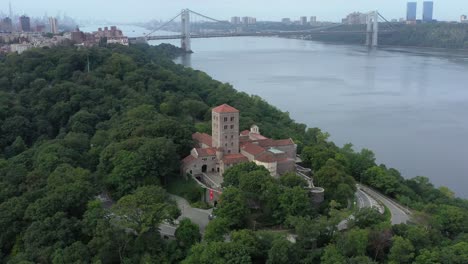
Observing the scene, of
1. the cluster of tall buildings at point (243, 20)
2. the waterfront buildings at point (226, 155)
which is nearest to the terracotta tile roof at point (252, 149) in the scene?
the waterfront buildings at point (226, 155)

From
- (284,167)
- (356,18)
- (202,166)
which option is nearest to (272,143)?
(284,167)

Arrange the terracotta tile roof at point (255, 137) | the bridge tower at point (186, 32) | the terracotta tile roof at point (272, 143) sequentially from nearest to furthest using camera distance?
the terracotta tile roof at point (272, 143)
the terracotta tile roof at point (255, 137)
the bridge tower at point (186, 32)

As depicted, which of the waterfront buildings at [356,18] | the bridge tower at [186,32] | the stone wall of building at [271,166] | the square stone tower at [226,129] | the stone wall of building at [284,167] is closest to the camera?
the stone wall of building at [271,166]

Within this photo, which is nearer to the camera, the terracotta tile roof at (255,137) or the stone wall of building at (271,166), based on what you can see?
the stone wall of building at (271,166)

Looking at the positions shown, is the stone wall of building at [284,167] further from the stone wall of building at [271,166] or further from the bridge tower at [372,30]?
the bridge tower at [372,30]

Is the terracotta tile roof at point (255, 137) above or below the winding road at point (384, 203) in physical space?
above

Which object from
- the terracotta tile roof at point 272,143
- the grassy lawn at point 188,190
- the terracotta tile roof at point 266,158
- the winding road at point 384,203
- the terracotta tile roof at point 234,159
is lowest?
the winding road at point 384,203

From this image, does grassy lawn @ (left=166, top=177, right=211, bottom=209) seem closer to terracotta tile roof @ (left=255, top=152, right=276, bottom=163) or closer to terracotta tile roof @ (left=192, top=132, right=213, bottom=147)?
terracotta tile roof @ (left=192, top=132, right=213, bottom=147)
